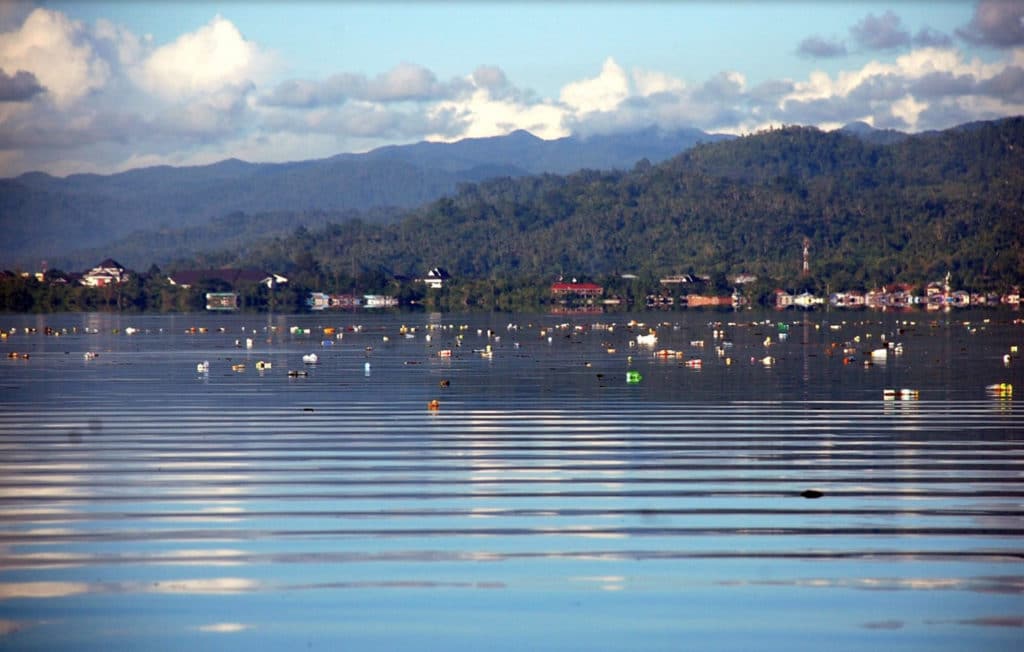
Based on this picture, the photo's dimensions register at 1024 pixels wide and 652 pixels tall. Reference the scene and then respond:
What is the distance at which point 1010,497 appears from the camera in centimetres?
1590

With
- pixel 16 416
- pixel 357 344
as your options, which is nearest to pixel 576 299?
pixel 357 344

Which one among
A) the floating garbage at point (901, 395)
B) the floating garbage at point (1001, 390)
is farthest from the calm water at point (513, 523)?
the floating garbage at point (1001, 390)

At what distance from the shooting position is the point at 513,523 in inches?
567

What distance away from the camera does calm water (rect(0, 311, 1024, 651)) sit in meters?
10.7

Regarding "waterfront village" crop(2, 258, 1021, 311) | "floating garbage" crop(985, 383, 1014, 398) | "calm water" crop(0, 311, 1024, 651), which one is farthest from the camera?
"waterfront village" crop(2, 258, 1021, 311)

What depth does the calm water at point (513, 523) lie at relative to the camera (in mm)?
10703

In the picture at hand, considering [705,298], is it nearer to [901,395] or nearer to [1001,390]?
[1001,390]

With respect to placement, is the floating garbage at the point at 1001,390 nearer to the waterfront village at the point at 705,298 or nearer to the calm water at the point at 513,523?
the calm water at the point at 513,523

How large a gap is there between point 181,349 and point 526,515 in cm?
4652

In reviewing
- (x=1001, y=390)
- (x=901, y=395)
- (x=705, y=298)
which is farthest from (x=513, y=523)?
(x=705, y=298)

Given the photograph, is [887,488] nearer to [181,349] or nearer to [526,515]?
[526,515]

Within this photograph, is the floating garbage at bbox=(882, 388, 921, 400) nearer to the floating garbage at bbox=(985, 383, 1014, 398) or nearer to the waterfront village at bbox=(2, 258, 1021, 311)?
the floating garbage at bbox=(985, 383, 1014, 398)

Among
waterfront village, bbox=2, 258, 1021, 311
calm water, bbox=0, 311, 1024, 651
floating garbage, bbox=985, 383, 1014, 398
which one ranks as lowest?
calm water, bbox=0, 311, 1024, 651

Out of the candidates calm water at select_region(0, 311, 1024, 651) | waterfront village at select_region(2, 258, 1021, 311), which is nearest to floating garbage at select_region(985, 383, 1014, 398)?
calm water at select_region(0, 311, 1024, 651)
